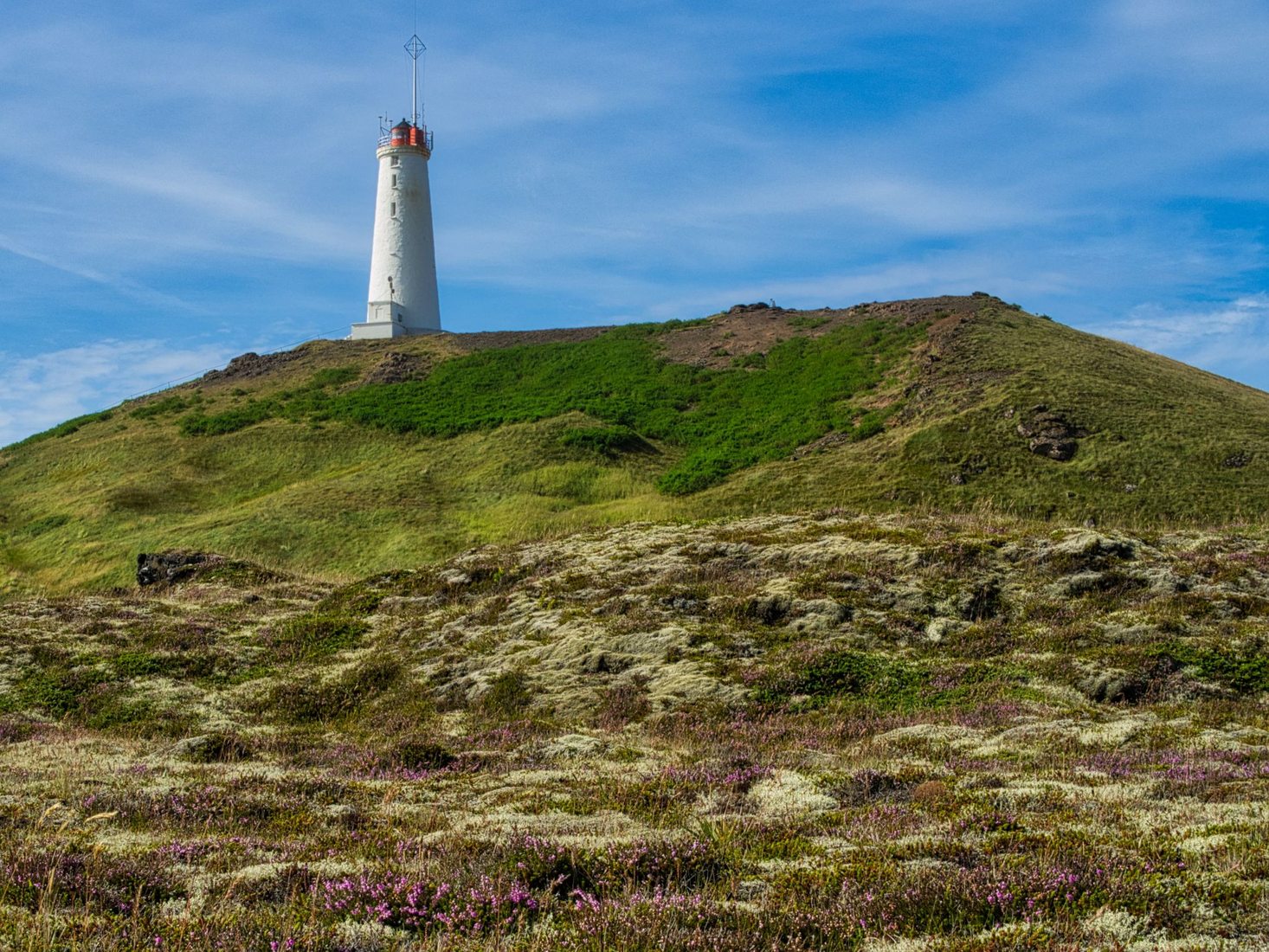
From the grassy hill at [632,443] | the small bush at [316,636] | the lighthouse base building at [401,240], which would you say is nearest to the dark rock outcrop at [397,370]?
the grassy hill at [632,443]

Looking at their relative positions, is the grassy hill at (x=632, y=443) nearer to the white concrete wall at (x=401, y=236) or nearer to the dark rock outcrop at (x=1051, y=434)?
the dark rock outcrop at (x=1051, y=434)

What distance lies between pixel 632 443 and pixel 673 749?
53254 mm

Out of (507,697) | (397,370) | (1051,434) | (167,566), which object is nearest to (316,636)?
(507,697)

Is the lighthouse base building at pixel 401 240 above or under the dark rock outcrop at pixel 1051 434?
above

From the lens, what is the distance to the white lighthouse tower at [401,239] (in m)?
98.8

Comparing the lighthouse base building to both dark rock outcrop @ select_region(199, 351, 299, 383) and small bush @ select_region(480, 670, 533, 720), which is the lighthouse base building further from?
small bush @ select_region(480, 670, 533, 720)

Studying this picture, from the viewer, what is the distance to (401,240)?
98438 millimetres

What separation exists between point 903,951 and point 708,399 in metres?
72.8

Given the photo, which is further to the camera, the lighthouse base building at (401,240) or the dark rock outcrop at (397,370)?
the lighthouse base building at (401,240)

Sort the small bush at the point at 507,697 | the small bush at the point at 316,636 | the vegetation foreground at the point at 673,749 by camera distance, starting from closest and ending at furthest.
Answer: the vegetation foreground at the point at 673,749, the small bush at the point at 507,697, the small bush at the point at 316,636

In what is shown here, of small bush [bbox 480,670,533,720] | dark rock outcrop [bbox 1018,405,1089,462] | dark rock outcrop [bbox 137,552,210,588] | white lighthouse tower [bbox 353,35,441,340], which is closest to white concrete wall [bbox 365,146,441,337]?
white lighthouse tower [bbox 353,35,441,340]

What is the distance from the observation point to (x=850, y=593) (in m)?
23.5

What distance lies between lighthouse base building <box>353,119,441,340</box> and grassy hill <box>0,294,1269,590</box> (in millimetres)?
5874

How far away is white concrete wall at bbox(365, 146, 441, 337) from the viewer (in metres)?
98.7
